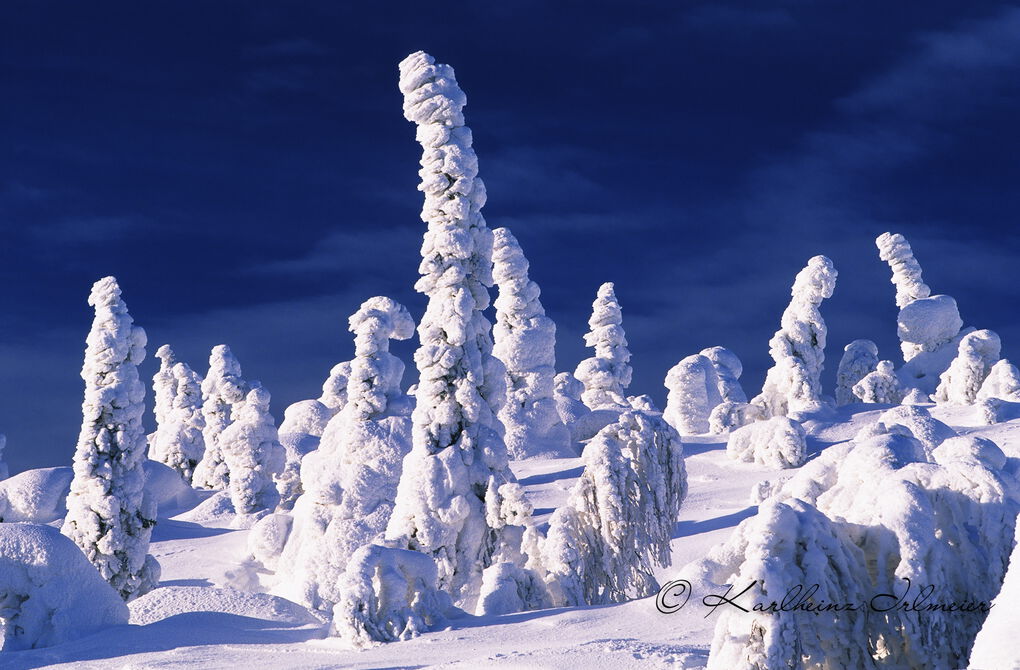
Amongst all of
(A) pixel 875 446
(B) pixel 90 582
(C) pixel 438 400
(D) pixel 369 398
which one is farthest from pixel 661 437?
(D) pixel 369 398

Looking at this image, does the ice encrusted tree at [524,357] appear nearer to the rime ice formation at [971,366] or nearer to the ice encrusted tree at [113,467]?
the ice encrusted tree at [113,467]

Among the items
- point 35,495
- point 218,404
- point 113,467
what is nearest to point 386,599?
point 113,467

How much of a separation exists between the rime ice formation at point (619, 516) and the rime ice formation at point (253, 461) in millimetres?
24772

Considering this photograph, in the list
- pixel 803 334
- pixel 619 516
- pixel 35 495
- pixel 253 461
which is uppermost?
pixel 803 334

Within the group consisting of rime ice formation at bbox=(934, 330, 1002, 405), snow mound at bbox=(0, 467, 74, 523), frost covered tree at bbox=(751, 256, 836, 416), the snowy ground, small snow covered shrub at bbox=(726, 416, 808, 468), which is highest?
frost covered tree at bbox=(751, 256, 836, 416)

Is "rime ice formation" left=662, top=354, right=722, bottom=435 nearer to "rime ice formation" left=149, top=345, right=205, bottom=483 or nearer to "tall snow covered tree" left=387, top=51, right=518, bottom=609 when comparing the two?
"rime ice formation" left=149, top=345, right=205, bottom=483

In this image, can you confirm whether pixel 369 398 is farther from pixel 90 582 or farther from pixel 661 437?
pixel 90 582

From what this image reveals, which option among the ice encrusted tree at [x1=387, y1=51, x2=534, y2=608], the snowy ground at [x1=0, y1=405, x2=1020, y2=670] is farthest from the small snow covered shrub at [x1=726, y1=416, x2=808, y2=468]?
the snowy ground at [x1=0, y1=405, x2=1020, y2=670]

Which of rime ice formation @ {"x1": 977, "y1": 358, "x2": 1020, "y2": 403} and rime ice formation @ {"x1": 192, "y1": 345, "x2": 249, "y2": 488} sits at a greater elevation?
rime ice formation @ {"x1": 192, "y1": 345, "x2": 249, "y2": 488}

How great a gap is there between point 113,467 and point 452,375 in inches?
425

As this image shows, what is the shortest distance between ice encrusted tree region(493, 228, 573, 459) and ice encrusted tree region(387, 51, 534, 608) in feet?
39.5

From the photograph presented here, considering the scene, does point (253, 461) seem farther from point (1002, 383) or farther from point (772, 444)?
point (1002, 383)

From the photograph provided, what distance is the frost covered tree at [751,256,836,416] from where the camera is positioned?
4262 centimetres

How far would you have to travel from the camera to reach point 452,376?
22.4 meters
